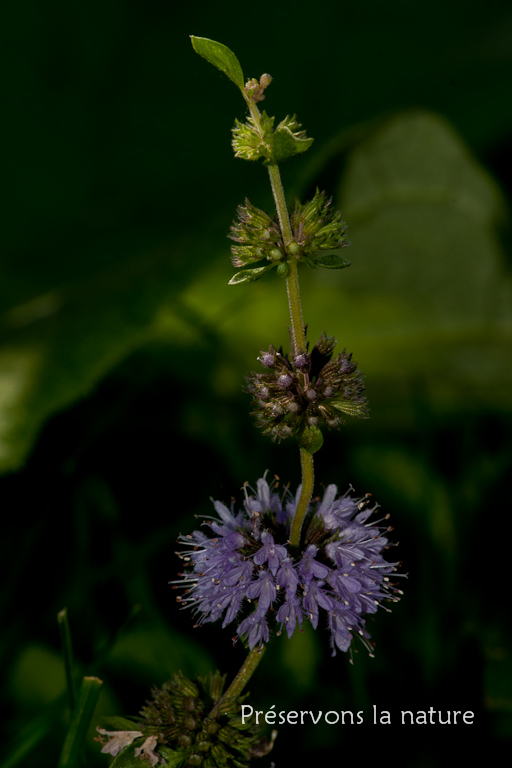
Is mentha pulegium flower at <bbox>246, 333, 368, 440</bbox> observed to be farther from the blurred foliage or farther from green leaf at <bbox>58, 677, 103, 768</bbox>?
the blurred foliage

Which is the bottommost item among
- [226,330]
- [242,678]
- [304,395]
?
[242,678]

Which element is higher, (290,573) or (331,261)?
(331,261)

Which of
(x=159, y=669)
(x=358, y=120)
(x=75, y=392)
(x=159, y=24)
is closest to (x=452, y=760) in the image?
(x=159, y=669)

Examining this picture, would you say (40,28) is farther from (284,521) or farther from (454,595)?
(454,595)

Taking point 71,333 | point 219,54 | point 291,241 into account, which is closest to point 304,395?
point 291,241

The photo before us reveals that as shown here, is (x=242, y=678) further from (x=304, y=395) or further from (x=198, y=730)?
(x=304, y=395)

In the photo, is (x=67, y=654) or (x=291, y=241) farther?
(x=67, y=654)
